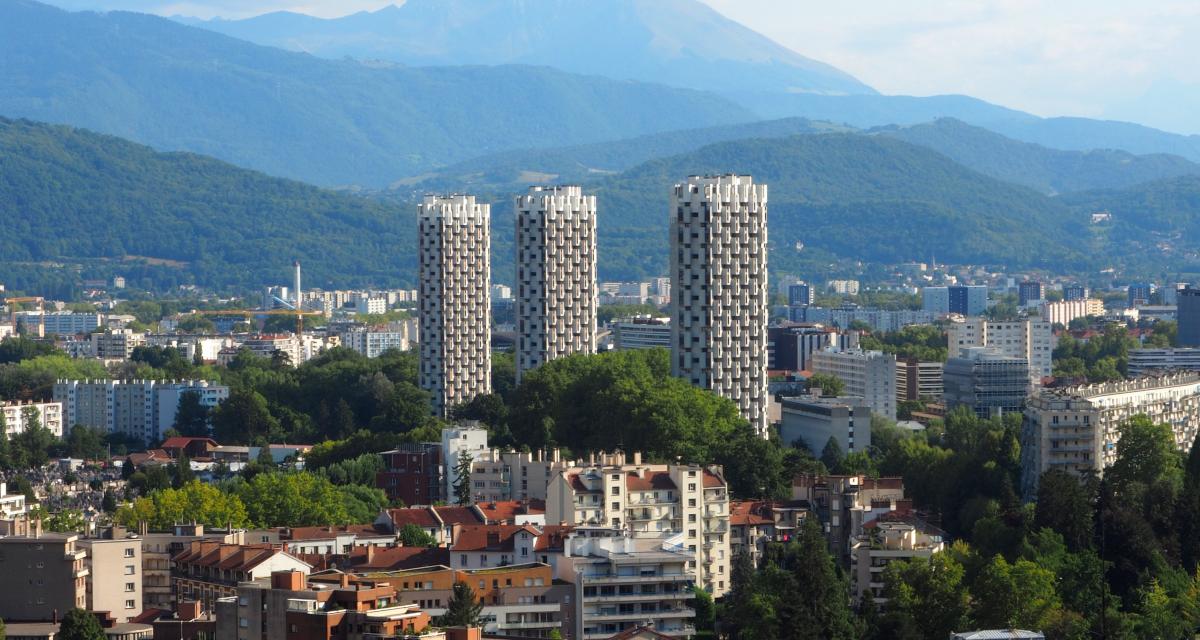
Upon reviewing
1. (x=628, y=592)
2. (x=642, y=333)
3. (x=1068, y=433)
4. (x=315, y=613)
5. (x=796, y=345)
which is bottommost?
(x=628, y=592)

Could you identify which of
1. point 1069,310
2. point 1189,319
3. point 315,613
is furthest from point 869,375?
point 1069,310

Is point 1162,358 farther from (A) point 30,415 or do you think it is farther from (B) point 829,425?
(A) point 30,415

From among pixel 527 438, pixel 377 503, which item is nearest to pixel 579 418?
pixel 527 438

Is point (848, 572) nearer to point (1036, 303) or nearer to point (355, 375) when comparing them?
point (355, 375)

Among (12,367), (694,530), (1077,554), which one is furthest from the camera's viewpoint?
(12,367)

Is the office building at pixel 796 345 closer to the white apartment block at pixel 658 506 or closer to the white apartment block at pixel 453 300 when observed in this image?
the white apartment block at pixel 453 300

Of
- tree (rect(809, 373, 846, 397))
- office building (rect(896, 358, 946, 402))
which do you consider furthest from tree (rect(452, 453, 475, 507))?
office building (rect(896, 358, 946, 402))
